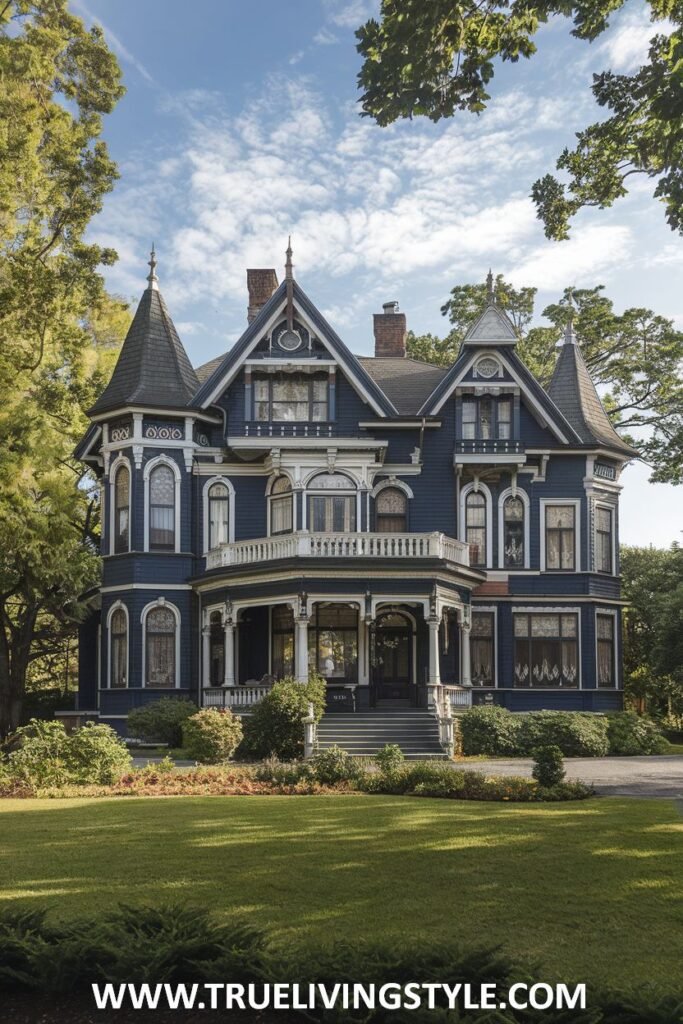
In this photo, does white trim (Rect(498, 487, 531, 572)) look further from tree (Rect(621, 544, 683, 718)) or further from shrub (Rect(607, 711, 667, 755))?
shrub (Rect(607, 711, 667, 755))

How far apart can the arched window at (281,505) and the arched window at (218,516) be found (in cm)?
136

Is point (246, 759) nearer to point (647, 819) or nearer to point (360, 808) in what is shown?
point (360, 808)

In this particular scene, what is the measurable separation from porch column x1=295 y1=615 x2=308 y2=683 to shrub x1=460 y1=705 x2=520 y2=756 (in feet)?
13.8

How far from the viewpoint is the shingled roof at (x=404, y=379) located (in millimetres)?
36688

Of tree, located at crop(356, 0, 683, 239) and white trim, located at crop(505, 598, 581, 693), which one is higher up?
Answer: tree, located at crop(356, 0, 683, 239)

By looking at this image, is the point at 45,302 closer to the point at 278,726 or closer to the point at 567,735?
the point at 278,726

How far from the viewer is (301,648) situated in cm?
3014

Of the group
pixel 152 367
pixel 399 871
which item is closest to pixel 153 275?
pixel 152 367

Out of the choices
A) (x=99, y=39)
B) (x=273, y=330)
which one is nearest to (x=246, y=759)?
(x=273, y=330)

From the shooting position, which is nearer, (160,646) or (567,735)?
(567,735)

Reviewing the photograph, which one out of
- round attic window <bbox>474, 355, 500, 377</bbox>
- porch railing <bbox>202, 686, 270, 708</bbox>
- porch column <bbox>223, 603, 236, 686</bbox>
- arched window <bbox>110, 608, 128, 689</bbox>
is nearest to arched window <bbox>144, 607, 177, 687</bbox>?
arched window <bbox>110, 608, 128, 689</bbox>

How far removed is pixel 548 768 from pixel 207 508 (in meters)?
18.7

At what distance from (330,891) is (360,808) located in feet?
18.0

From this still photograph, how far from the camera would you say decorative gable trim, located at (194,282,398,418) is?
34188 millimetres
